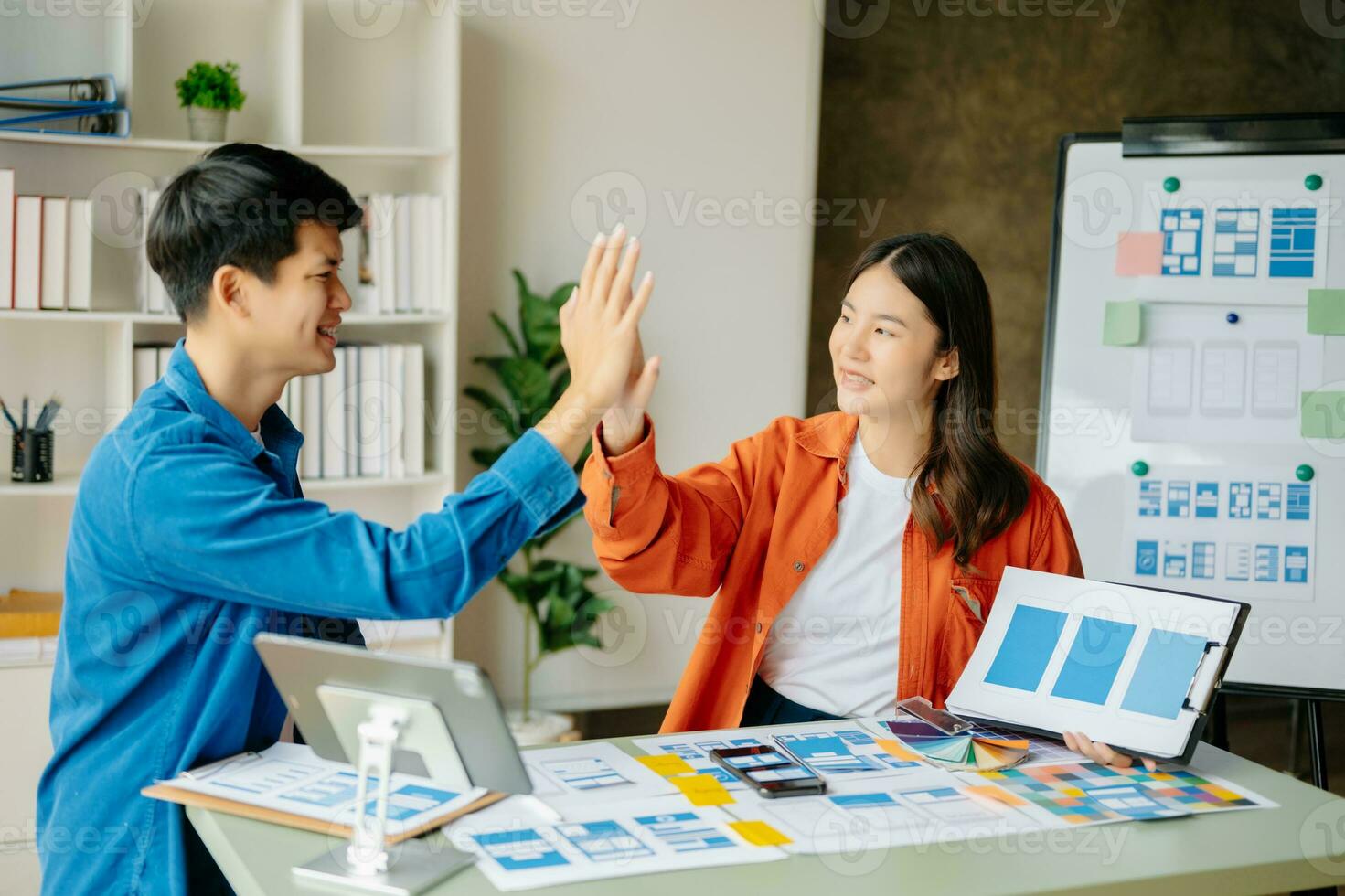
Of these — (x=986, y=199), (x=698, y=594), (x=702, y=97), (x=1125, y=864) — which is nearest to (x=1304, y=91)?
(x=986, y=199)

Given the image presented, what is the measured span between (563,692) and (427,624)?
658 millimetres

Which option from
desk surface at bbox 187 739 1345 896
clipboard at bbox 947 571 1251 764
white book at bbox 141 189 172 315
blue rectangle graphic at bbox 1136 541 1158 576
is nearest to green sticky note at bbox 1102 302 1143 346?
blue rectangle graphic at bbox 1136 541 1158 576

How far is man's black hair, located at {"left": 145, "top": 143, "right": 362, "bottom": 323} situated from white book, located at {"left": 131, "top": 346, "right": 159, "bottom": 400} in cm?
180

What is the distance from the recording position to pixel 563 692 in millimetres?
A: 4254

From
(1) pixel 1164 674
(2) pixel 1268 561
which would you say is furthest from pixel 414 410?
(1) pixel 1164 674

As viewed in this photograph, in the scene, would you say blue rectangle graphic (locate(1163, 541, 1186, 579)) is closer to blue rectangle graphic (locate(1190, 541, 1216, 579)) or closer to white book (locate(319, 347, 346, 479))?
blue rectangle graphic (locate(1190, 541, 1216, 579))

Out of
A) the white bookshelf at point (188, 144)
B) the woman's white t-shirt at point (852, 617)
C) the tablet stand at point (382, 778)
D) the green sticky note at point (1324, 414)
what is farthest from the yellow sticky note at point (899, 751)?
the white bookshelf at point (188, 144)

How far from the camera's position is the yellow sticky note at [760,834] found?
1.52 metres

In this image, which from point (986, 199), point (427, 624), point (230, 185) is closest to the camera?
point (230, 185)

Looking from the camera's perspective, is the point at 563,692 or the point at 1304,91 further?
the point at 1304,91

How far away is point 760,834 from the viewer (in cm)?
155

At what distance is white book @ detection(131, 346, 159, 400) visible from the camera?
341cm

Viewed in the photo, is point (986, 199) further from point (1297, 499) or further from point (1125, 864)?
point (1125, 864)

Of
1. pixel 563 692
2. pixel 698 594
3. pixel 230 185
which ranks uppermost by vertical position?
pixel 230 185
